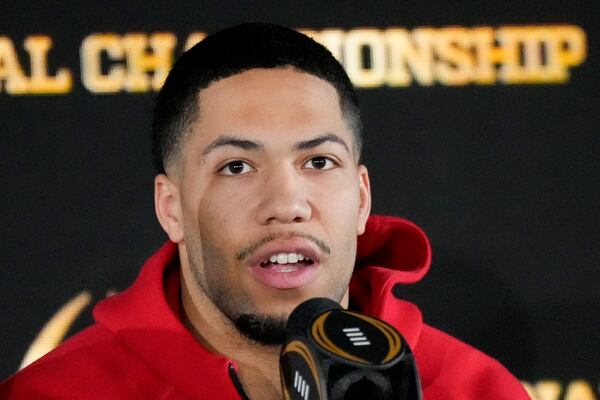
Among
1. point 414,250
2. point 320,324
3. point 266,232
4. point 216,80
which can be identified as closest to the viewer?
point 320,324

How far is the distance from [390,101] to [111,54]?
0.42 meters

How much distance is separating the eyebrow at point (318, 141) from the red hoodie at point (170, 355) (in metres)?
0.24

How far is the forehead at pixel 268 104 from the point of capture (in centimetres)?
116

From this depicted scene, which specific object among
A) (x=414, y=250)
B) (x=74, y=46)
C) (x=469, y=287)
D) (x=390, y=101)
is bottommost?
(x=469, y=287)

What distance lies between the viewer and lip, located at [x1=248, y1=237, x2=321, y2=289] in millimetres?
1094

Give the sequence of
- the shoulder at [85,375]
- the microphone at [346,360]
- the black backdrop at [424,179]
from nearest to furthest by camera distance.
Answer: the microphone at [346,360], the shoulder at [85,375], the black backdrop at [424,179]

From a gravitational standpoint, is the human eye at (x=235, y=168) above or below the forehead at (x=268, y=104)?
below

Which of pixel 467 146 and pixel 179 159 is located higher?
pixel 179 159

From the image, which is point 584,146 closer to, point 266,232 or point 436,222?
point 436,222

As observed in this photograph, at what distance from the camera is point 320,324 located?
2.39 feet

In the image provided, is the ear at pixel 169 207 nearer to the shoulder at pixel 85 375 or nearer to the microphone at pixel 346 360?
the shoulder at pixel 85 375

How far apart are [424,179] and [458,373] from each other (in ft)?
1.34

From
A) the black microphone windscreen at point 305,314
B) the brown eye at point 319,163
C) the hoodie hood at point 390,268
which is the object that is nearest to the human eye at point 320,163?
the brown eye at point 319,163

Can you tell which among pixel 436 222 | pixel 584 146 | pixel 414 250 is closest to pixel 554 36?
pixel 584 146
